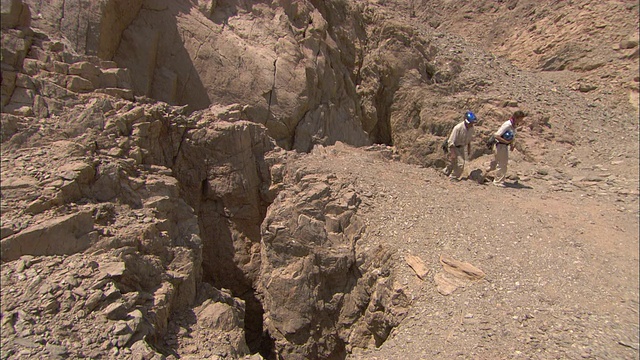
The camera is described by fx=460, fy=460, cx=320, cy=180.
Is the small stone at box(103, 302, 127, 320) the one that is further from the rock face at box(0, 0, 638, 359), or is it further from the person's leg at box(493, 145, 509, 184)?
the person's leg at box(493, 145, 509, 184)

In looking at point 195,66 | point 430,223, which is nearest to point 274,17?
point 195,66

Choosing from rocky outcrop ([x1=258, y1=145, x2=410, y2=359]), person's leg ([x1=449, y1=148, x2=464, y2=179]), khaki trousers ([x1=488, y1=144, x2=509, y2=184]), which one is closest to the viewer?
rocky outcrop ([x1=258, y1=145, x2=410, y2=359])

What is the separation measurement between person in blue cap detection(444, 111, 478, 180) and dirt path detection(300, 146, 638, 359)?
515 mm

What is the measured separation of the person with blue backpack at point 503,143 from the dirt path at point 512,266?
14.7 inches

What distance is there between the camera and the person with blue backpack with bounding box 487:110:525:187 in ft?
26.7

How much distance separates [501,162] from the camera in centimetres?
846

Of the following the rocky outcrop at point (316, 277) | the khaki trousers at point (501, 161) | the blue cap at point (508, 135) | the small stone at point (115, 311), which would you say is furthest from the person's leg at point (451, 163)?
the small stone at point (115, 311)

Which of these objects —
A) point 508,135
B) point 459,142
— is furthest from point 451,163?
point 508,135

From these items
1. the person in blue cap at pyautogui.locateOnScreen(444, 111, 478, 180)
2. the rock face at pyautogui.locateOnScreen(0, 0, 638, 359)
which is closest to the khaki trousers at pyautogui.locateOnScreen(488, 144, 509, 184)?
the person in blue cap at pyautogui.locateOnScreen(444, 111, 478, 180)

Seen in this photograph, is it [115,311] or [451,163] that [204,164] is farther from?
[451,163]

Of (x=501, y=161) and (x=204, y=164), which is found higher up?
(x=501, y=161)

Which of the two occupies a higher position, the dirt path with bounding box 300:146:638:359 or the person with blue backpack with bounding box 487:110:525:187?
the person with blue backpack with bounding box 487:110:525:187

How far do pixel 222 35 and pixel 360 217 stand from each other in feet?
15.9

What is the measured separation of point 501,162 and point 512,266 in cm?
315
